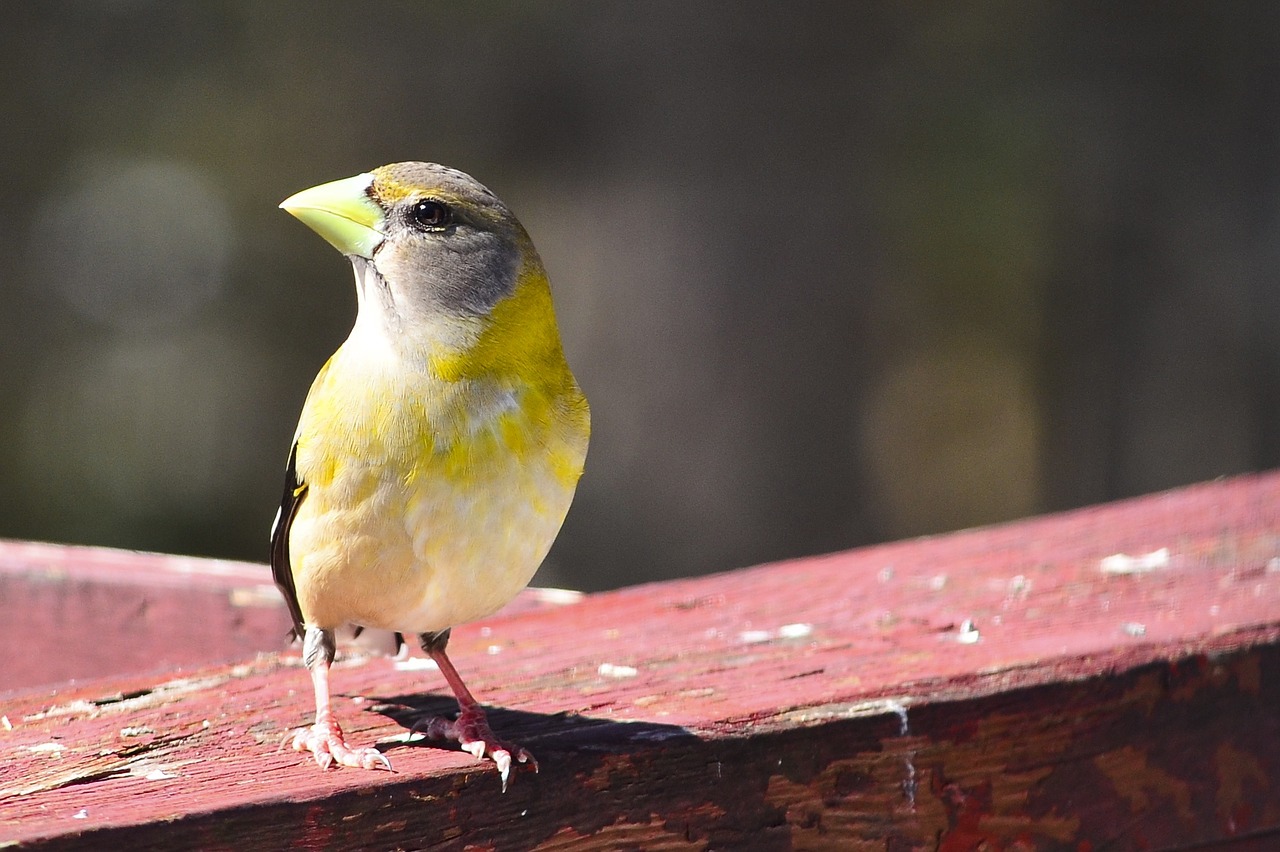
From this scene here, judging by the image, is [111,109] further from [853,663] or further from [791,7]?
[853,663]

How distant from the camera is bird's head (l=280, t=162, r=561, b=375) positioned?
2.45m

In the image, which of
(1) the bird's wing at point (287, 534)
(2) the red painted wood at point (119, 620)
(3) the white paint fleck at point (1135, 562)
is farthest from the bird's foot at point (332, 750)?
(3) the white paint fleck at point (1135, 562)

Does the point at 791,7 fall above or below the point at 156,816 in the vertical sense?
above

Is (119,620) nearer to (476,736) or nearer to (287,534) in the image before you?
(287,534)

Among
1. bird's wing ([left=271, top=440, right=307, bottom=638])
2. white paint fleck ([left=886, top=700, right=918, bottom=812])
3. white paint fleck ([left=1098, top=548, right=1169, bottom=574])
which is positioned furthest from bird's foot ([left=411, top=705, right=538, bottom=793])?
white paint fleck ([left=1098, top=548, right=1169, bottom=574])

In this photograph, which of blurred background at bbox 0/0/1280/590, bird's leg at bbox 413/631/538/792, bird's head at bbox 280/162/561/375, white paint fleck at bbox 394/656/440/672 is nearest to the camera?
bird's leg at bbox 413/631/538/792

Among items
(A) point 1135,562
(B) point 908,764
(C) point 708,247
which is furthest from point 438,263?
(C) point 708,247

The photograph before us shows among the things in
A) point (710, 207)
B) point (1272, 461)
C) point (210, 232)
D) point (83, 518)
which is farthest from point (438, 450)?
point (210, 232)

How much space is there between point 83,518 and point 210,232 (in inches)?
91.7

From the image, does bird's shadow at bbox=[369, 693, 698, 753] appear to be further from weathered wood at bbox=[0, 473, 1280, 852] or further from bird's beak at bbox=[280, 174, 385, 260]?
bird's beak at bbox=[280, 174, 385, 260]

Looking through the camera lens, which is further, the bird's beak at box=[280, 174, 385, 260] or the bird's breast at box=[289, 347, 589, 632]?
the bird's beak at box=[280, 174, 385, 260]

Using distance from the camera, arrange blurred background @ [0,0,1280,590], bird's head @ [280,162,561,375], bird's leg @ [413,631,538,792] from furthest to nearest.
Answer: blurred background @ [0,0,1280,590]
bird's head @ [280,162,561,375]
bird's leg @ [413,631,538,792]

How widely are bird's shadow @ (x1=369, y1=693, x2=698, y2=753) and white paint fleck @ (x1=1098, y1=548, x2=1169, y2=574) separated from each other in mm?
1587

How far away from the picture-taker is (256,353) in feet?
35.7
